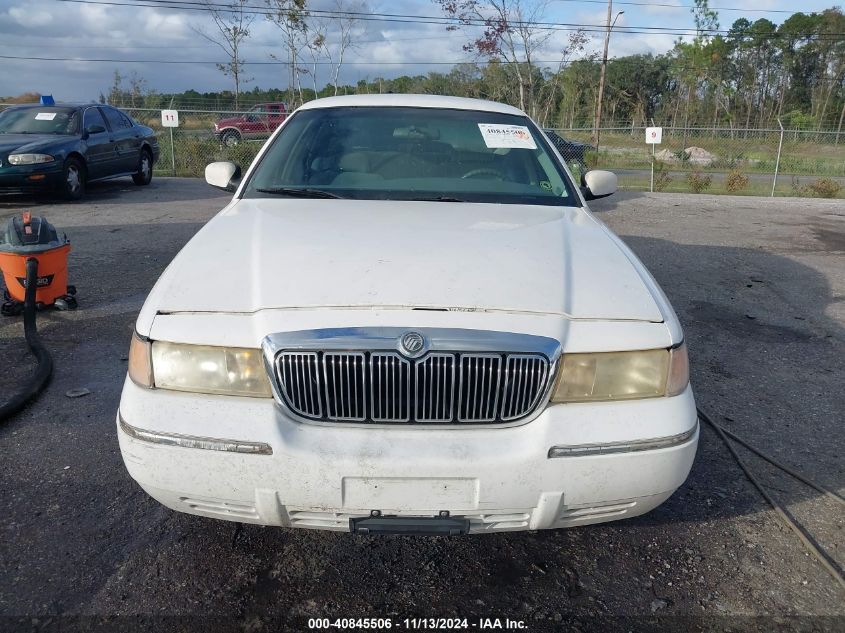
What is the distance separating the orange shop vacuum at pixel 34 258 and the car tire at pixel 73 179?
6209 mm

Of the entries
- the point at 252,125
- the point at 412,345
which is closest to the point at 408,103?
the point at 412,345

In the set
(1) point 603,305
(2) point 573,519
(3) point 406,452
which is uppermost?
(1) point 603,305

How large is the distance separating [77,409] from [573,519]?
110 inches

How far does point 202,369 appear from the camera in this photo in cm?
214

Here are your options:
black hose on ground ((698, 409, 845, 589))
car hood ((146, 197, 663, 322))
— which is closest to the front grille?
car hood ((146, 197, 663, 322))

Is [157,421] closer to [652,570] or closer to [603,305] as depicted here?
[603,305]

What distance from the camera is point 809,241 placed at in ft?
31.4

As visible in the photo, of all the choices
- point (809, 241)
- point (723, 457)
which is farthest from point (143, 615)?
point (809, 241)

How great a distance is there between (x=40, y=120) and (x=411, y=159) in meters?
9.99

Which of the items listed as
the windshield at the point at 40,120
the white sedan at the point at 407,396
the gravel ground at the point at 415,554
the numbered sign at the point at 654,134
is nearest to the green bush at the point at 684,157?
the numbered sign at the point at 654,134

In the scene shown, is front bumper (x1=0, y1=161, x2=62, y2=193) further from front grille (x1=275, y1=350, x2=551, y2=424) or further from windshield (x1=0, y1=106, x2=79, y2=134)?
front grille (x1=275, y1=350, x2=551, y2=424)

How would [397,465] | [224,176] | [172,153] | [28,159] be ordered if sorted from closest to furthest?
[397,465], [224,176], [28,159], [172,153]

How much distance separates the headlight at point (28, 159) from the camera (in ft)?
33.0

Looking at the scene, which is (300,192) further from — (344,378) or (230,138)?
(230,138)
